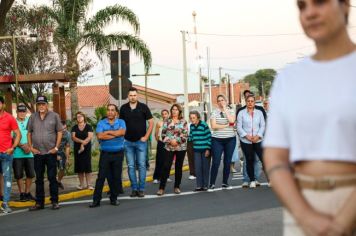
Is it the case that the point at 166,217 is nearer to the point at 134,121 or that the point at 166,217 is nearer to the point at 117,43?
the point at 134,121

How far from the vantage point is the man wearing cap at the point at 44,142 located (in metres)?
10.1

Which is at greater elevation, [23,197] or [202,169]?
[202,169]

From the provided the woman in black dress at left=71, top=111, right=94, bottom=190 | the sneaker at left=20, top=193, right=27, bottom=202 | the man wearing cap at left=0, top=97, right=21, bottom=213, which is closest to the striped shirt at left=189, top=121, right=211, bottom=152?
the woman in black dress at left=71, top=111, right=94, bottom=190

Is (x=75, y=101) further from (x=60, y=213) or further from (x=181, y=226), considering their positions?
(x=181, y=226)

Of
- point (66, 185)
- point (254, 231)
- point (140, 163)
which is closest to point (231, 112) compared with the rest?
point (140, 163)

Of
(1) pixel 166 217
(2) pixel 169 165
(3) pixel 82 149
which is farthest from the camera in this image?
(3) pixel 82 149

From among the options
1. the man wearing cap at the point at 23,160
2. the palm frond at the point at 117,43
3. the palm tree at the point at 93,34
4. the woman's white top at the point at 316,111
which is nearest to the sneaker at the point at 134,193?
the man wearing cap at the point at 23,160

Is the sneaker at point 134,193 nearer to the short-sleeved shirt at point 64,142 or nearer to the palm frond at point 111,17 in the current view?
the short-sleeved shirt at point 64,142

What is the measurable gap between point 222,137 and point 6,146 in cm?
410

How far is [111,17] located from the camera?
2562 centimetres

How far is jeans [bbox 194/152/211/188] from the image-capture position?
11.8m

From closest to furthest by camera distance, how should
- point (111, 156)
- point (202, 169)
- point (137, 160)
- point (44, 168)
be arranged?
point (44, 168), point (111, 156), point (137, 160), point (202, 169)

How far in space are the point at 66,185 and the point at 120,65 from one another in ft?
9.65

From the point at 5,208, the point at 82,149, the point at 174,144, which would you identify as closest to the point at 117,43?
the point at 82,149
